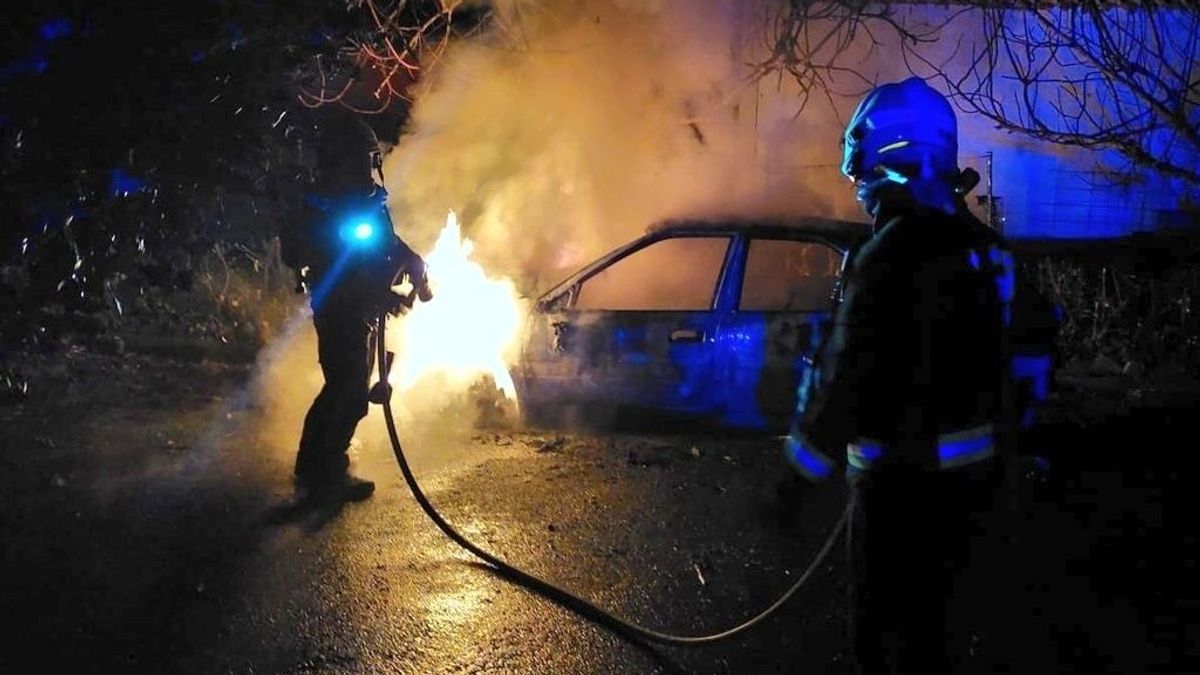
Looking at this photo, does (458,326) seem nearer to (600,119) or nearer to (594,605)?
(594,605)

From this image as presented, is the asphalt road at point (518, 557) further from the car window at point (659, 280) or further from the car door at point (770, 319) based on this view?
the car window at point (659, 280)

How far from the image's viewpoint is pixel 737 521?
4.78 metres

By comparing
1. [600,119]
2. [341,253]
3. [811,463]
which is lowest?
[811,463]

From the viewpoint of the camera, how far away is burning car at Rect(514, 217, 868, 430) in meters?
5.93

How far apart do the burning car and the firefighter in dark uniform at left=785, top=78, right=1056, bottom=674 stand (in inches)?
130

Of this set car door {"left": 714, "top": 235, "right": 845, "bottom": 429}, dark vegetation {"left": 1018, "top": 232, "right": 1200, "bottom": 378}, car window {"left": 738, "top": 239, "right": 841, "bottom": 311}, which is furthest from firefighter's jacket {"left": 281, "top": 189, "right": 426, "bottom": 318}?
dark vegetation {"left": 1018, "top": 232, "right": 1200, "bottom": 378}

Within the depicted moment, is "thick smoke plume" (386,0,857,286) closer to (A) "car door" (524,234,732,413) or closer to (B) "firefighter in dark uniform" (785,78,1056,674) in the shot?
(A) "car door" (524,234,732,413)

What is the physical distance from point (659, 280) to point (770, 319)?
1059mm

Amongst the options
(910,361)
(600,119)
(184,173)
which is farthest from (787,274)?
(184,173)

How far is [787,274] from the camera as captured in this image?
244 inches

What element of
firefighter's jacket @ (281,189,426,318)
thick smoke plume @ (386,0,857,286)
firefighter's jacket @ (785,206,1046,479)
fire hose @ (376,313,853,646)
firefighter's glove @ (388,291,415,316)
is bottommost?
fire hose @ (376,313,853,646)

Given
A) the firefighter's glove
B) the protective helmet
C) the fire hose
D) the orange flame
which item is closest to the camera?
the protective helmet

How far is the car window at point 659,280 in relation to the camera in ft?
20.7

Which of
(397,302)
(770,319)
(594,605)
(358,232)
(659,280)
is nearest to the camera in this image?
(594,605)
